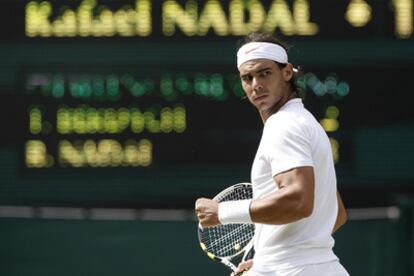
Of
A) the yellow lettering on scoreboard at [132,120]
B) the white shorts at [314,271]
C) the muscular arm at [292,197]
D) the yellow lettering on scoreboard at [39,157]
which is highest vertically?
the muscular arm at [292,197]

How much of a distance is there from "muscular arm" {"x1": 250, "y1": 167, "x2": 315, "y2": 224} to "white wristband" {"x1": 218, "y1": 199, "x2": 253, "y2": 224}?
0.31ft

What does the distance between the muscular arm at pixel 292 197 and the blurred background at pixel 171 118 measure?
3916mm

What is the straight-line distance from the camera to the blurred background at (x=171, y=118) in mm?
7414

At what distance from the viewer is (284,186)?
345 centimetres

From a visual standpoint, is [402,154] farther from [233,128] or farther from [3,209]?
[3,209]

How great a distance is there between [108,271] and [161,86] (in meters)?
1.13

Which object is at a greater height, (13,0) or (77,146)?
(13,0)

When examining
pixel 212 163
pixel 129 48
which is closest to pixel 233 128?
pixel 212 163

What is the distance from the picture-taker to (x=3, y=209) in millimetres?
7578

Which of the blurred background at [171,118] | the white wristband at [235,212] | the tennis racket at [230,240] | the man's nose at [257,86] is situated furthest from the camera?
the blurred background at [171,118]

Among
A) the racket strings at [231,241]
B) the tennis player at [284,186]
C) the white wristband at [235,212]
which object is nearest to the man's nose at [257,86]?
the tennis player at [284,186]

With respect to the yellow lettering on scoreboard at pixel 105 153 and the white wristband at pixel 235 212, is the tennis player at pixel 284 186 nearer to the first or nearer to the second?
the white wristband at pixel 235 212

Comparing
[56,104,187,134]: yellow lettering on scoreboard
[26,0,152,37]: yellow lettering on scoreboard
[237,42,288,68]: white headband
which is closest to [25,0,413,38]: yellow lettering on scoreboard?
[26,0,152,37]: yellow lettering on scoreboard

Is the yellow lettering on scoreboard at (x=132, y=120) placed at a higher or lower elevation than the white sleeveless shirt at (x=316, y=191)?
lower
